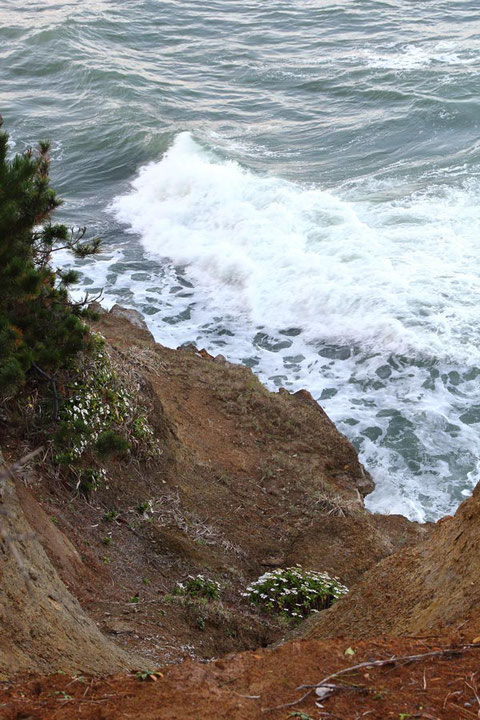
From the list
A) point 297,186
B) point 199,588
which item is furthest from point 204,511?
point 297,186

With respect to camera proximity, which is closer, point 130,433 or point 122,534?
point 122,534

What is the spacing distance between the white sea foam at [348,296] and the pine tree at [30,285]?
553 centimetres

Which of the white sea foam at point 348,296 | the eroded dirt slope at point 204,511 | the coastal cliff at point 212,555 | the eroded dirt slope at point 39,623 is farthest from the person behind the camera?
the white sea foam at point 348,296

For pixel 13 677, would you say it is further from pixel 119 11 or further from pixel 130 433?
pixel 119 11

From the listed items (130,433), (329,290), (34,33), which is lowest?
(329,290)

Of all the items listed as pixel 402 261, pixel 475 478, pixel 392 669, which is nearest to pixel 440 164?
pixel 402 261

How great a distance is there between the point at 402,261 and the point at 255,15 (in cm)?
2114

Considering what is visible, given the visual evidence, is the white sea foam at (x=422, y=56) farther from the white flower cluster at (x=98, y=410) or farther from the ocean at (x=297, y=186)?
the white flower cluster at (x=98, y=410)

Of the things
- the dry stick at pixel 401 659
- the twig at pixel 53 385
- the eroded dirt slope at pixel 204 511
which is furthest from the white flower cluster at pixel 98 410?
the dry stick at pixel 401 659

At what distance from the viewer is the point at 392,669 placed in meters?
4.17

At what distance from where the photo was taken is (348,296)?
15359 mm

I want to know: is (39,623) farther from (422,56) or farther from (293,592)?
(422,56)

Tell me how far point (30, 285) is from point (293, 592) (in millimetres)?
3755

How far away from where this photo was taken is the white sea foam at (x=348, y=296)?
39.9ft
